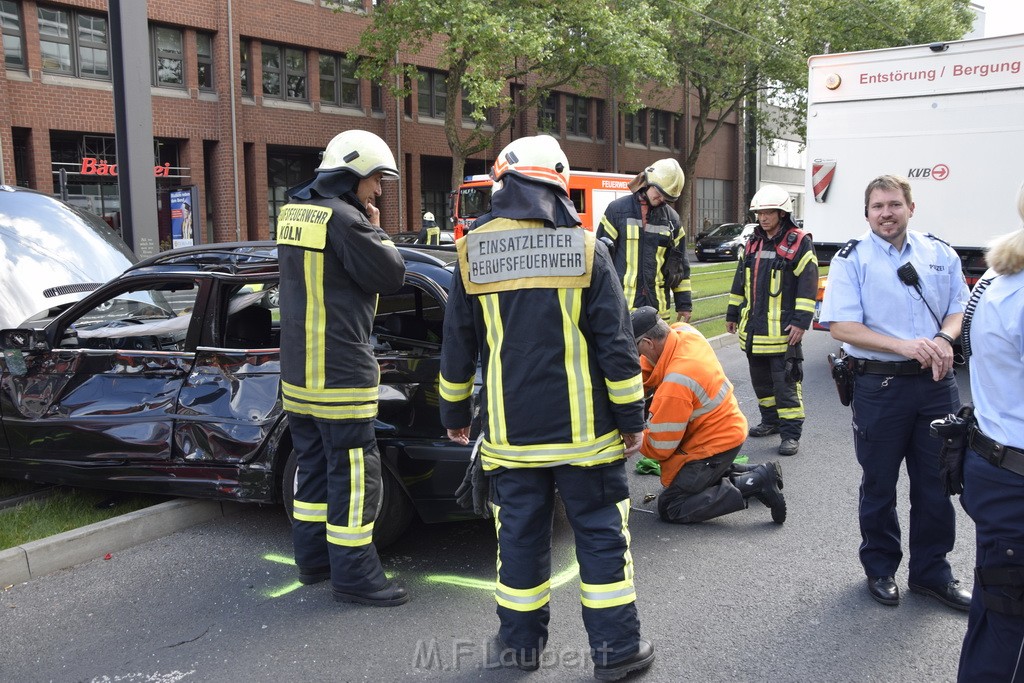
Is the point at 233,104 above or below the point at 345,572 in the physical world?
above

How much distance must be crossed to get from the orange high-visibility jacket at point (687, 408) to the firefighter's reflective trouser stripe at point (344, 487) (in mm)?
1485

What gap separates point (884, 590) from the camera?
3.90 metres

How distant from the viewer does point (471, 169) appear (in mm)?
34719

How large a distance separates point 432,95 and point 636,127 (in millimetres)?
13242

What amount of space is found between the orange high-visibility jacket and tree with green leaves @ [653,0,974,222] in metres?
27.2

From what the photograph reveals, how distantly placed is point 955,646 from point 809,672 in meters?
0.67

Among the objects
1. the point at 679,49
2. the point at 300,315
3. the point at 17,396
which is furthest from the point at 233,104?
the point at 300,315

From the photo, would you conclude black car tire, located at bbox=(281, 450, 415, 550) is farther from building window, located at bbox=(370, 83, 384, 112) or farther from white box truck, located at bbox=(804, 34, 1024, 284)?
building window, located at bbox=(370, 83, 384, 112)

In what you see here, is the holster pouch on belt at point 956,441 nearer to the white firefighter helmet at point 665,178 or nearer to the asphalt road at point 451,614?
the asphalt road at point 451,614

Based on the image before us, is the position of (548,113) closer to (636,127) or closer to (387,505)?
(636,127)

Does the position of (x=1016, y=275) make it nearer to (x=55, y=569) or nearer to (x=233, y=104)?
(x=55, y=569)

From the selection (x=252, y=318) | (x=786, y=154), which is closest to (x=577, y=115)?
(x=786, y=154)

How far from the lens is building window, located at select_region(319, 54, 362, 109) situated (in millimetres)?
27859

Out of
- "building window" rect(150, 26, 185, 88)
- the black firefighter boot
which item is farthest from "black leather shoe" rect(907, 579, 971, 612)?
"building window" rect(150, 26, 185, 88)
